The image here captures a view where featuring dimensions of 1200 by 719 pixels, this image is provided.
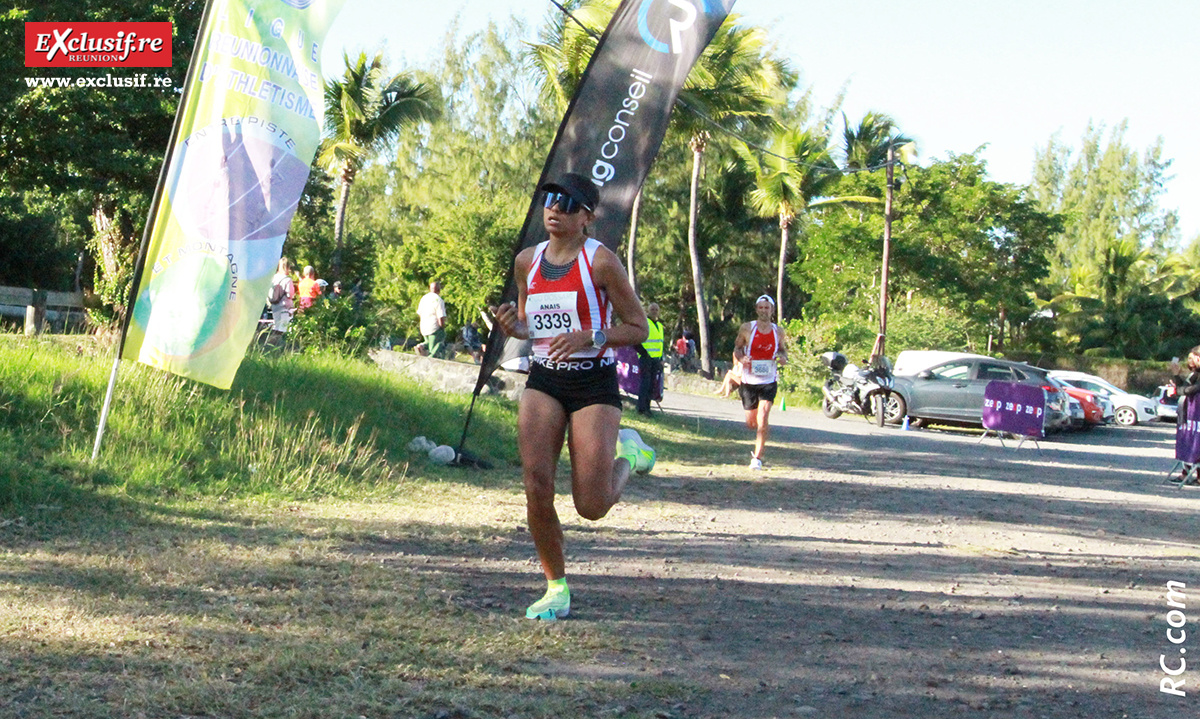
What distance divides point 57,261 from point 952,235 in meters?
28.5

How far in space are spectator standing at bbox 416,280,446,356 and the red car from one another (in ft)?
56.5

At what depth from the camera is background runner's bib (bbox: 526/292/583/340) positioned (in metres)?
5.33

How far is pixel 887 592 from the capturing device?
259 inches

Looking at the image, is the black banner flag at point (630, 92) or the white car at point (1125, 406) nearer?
the black banner flag at point (630, 92)

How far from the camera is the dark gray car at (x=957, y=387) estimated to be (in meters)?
25.4

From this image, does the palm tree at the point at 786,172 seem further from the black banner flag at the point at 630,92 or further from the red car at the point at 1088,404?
the black banner flag at the point at 630,92

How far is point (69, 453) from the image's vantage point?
25.9 ft

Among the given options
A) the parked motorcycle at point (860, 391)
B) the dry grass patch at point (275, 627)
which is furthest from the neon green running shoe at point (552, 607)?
the parked motorcycle at point (860, 391)

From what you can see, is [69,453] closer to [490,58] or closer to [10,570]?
[10,570]

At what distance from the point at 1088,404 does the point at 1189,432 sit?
14572 millimetres

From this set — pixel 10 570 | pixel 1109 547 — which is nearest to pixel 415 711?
pixel 10 570

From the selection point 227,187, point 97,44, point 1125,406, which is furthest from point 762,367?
point 1125,406

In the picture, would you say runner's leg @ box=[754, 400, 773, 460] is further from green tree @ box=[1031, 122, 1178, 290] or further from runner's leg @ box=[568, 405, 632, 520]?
green tree @ box=[1031, 122, 1178, 290]

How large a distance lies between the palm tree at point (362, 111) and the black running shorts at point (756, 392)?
2279cm
